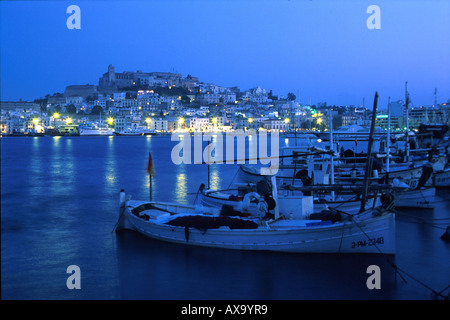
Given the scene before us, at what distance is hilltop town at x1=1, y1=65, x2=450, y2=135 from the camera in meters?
125

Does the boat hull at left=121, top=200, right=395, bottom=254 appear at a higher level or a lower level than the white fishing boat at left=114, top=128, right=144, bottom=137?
lower

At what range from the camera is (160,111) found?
146m

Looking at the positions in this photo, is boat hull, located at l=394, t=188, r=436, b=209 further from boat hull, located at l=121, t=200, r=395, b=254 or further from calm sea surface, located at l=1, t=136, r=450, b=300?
boat hull, located at l=121, t=200, r=395, b=254

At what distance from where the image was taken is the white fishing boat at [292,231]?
10000 millimetres

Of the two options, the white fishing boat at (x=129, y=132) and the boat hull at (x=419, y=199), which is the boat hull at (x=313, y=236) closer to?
the boat hull at (x=419, y=199)

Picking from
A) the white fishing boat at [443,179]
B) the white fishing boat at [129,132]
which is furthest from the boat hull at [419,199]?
the white fishing boat at [129,132]

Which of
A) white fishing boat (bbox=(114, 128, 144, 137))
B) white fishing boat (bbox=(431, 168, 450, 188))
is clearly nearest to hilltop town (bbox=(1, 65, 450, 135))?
white fishing boat (bbox=(114, 128, 144, 137))

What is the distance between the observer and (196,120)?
136500 mm

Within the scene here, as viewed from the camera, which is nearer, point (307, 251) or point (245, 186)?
point (307, 251)

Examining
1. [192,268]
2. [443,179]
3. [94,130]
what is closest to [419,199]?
[443,179]

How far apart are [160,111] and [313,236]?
13913cm

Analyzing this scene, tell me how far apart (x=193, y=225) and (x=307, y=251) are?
9.20ft
